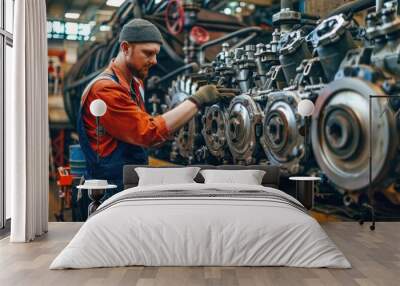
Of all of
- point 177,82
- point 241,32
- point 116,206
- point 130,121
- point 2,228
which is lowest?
point 2,228

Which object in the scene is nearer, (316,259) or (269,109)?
(316,259)

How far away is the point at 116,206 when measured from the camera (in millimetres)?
4922

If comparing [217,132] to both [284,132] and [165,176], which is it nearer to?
[284,132]

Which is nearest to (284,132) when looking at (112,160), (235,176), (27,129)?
(235,176)

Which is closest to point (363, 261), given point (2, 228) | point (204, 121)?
point (204, 121)

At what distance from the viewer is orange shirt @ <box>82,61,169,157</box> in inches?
282

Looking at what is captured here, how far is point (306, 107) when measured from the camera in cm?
677

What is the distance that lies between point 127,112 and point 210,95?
1125mm

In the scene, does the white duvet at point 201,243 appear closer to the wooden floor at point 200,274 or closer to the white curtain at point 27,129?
the wooden floor at point 200,274

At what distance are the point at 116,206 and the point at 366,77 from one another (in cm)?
359

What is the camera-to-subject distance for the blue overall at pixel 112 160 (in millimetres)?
7215

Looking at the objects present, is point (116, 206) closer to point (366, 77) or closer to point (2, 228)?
point (2, 228)

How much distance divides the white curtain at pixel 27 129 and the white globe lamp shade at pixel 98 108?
661mm

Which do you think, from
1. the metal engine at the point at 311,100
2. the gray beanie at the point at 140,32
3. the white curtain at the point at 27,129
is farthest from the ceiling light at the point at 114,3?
the metal engine at the point at 311,100
